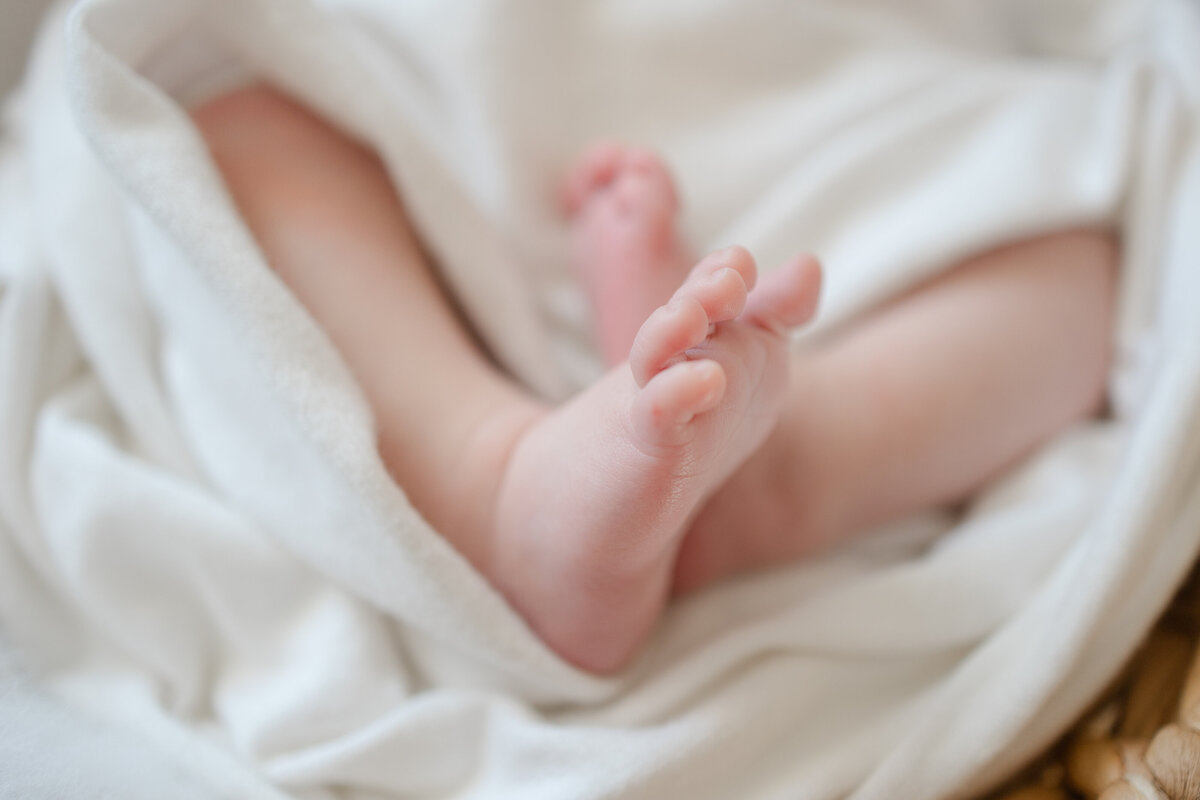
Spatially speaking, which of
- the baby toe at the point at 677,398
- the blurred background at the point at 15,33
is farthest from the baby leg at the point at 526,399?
the blurred background at the point at 15,33

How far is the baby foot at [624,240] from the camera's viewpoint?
27.9 inches

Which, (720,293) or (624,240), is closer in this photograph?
(720,293)

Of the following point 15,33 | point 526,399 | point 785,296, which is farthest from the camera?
point 15,33

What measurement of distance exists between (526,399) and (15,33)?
0.72 m

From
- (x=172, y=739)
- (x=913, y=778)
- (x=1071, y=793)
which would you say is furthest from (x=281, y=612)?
(x=1071, y=793)

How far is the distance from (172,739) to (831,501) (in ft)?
1.53

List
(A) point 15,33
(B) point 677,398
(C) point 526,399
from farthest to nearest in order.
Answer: (A) point 15,33 → (C) point 526,399 → (B) point 677,398

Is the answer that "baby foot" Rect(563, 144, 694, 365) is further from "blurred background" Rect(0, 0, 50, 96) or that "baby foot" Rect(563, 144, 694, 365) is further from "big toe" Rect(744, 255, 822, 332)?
"blurred background" Rect(0, 0, 50, 96)

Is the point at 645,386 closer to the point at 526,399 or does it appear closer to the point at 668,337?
the point at 668,337

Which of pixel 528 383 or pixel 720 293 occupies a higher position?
pixel 720 293

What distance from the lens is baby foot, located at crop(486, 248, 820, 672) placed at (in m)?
0.45

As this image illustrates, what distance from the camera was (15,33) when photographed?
39.0 inches

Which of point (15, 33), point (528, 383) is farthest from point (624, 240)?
point (15, 33)

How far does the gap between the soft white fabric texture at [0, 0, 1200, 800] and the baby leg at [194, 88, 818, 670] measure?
3 cm
